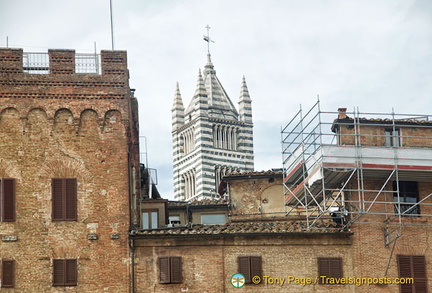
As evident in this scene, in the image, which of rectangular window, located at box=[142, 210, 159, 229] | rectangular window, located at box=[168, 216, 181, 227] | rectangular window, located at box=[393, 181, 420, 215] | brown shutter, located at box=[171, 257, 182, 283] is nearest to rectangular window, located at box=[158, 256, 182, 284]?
brown shutter, located at box=[171, 257, 182, 283]

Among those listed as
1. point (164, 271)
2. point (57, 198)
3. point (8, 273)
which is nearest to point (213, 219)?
point (164, 271)

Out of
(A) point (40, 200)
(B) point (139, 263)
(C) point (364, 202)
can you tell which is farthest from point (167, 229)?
(C) point (364, 202)

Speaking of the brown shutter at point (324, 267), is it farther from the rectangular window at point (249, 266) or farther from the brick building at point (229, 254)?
the rectangular window at point (249, 266)

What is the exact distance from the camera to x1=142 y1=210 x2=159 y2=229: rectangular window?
48062mm

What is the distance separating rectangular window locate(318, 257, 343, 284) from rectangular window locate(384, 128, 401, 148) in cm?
580

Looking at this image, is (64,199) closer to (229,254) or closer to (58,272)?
(58,272)

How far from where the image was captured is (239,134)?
137 meters

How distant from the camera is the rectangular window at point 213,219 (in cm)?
5306

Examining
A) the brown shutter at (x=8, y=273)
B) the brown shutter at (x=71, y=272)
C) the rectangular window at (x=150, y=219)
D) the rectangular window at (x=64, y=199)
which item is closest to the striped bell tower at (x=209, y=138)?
the rectangular window at (x=150, y=219)

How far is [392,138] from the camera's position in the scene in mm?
46000

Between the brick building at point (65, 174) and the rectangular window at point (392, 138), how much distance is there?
1088 centimetres

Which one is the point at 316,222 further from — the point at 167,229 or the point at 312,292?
the point at 167,229

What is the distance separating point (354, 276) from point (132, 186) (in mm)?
9798

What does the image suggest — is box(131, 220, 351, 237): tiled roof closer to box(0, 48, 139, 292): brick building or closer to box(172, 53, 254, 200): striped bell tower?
box(0, 48, 139, 292): brick building
